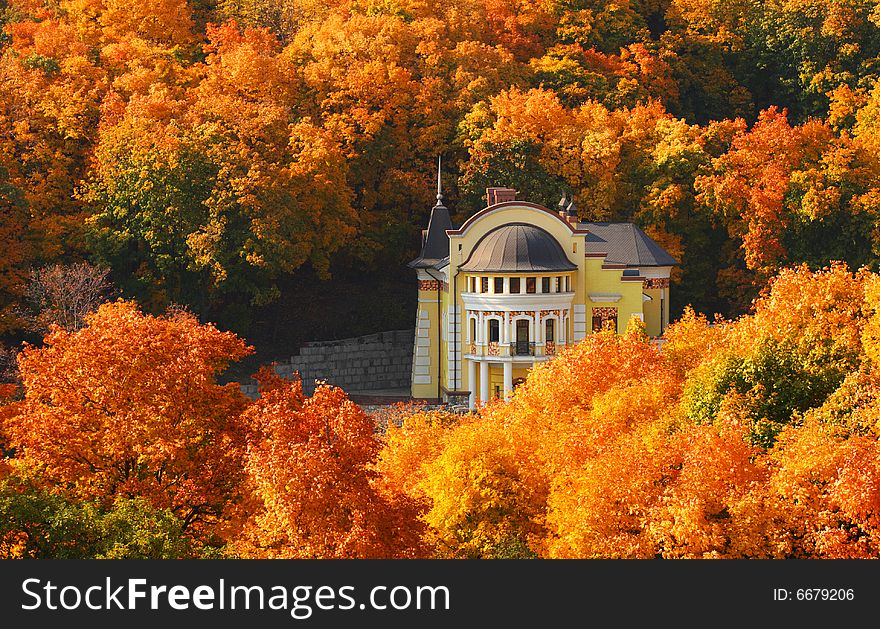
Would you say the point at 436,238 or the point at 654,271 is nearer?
the point at 654,271

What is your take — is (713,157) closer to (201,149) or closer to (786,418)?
(201,149)

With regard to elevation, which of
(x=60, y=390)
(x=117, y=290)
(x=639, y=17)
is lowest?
(x=60, y=390)

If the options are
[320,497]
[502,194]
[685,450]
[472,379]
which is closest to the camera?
[320,497]

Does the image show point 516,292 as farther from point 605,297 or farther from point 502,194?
point 502,194

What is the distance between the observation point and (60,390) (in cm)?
5241

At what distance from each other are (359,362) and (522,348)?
27.4ft

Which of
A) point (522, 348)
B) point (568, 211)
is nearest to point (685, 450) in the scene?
point (522, 348)

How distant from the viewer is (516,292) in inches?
3263

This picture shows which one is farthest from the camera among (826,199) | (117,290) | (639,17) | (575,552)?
(639,17)

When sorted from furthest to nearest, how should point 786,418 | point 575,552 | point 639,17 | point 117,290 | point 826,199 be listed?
point 639,17 < point 826,199 < point 117,290 < point 786,418 < point 575,552

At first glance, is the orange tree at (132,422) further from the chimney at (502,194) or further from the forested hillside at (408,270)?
the chimney at (502,194)

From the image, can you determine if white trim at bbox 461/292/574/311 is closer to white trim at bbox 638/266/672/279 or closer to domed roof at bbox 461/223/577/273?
domed roof at bbox 461/223/577/273

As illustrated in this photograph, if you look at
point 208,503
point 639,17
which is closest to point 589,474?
point 208,503

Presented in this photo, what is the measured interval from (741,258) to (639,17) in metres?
21.0
